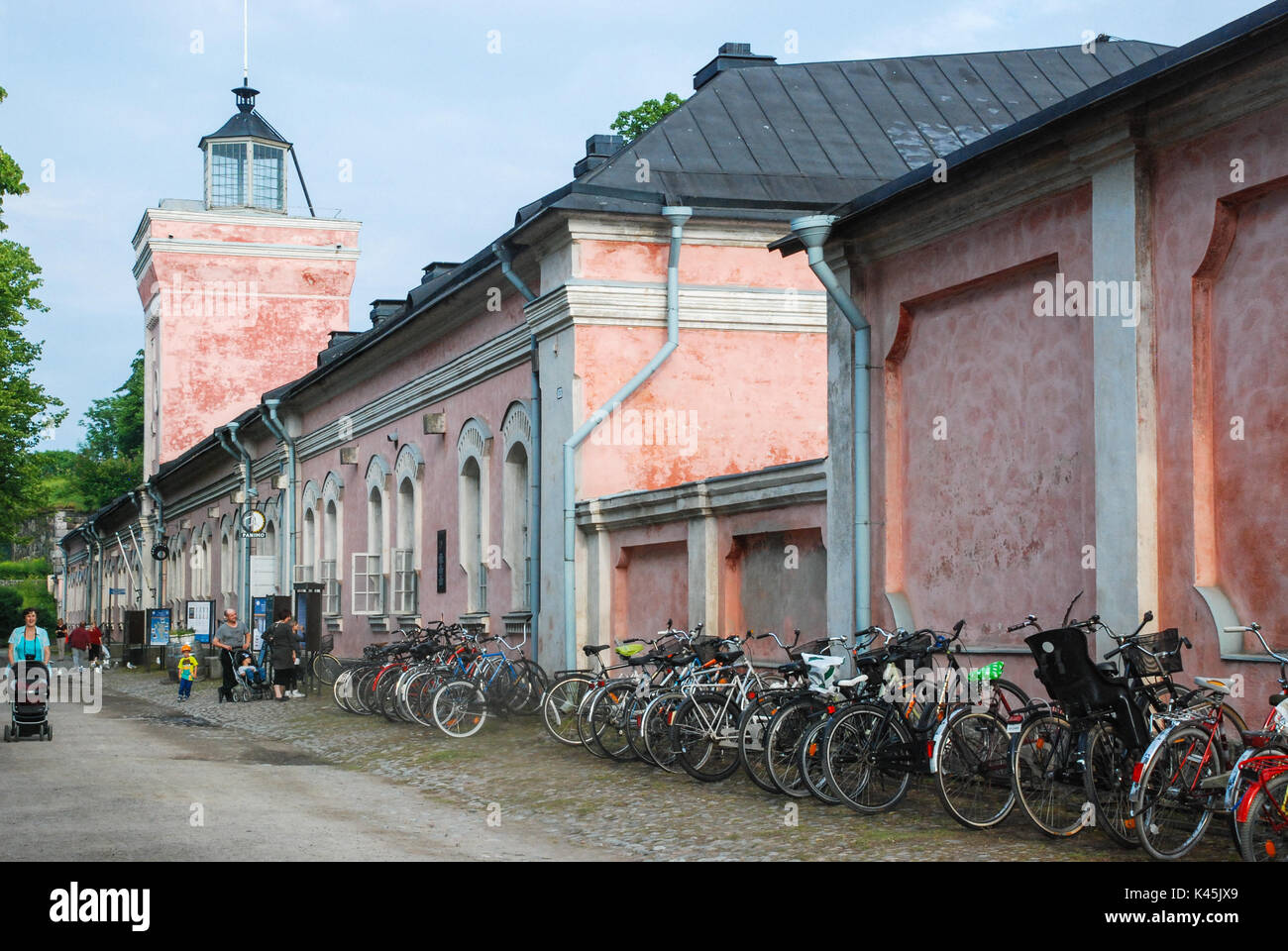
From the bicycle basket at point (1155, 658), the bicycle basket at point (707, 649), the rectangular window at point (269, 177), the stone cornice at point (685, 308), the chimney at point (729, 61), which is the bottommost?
the bicycle basket at point (707, 649)

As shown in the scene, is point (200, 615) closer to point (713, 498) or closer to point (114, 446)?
point (713, 498)

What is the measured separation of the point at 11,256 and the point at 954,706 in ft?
84.5

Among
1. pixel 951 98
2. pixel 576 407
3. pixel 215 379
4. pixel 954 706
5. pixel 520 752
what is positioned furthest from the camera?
pixel 215 379

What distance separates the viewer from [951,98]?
21.6 meters

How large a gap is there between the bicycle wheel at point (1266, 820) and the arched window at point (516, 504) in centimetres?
1298

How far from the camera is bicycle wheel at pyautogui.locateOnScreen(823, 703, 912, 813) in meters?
10.3

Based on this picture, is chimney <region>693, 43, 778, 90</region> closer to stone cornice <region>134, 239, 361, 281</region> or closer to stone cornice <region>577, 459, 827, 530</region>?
stone cornice <region>577, 459, 827, 530</region>

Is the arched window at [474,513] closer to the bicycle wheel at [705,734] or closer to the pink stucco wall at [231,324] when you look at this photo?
the bicycle wheel at [705,734]

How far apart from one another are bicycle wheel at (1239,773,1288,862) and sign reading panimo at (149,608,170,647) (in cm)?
3248

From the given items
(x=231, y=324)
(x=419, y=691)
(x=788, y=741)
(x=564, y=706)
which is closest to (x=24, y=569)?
(x=231, y=324)

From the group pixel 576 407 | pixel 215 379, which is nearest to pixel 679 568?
pixel 576 407

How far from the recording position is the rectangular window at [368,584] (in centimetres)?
2705

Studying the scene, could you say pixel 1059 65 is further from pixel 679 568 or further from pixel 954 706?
pixel 954 706

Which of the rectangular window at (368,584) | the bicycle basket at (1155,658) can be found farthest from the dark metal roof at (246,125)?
the bicycle basket at (1155,658)
